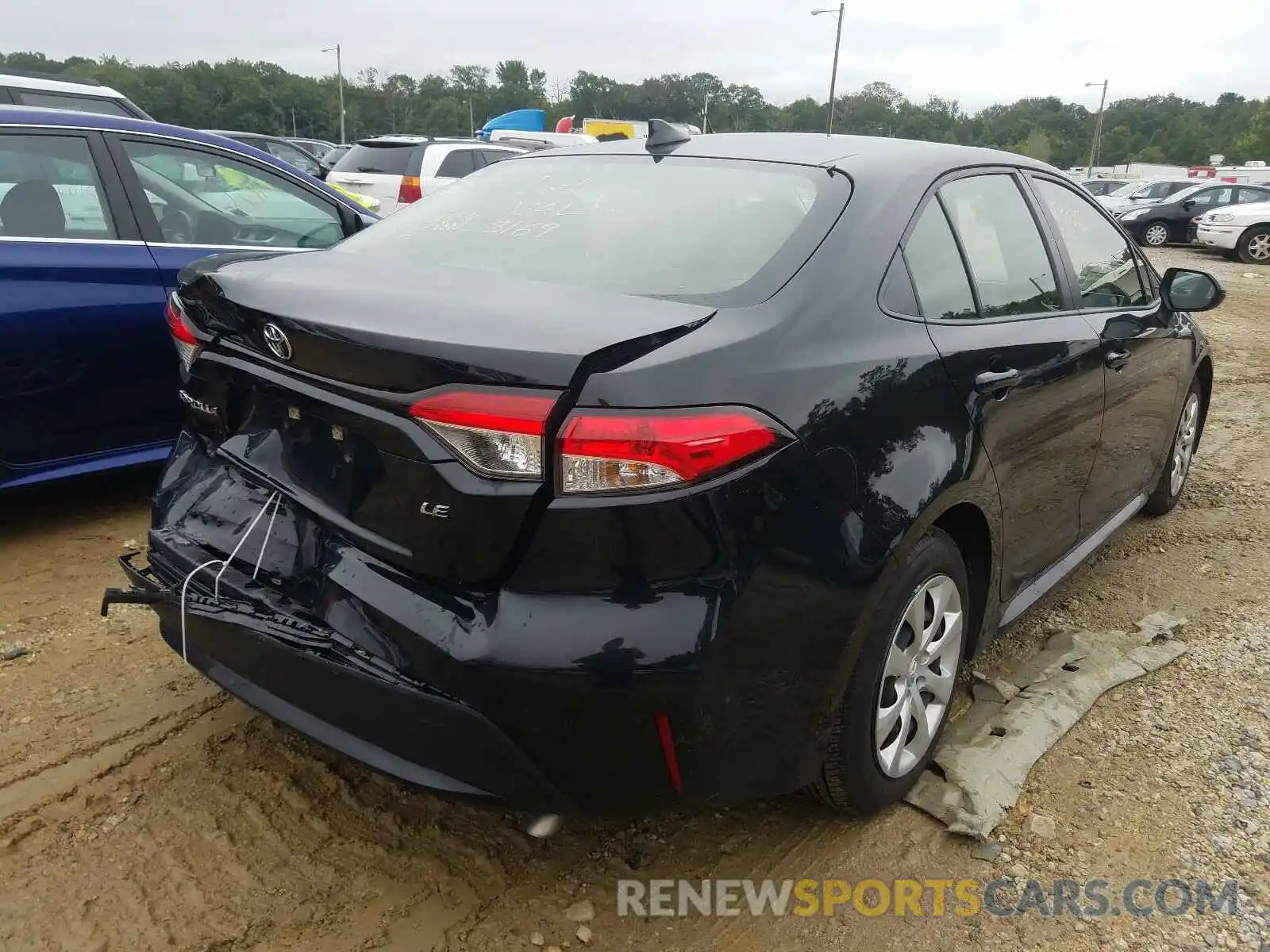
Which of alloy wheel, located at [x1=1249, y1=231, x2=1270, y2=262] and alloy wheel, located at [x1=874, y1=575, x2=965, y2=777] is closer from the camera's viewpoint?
alloy wheel, located at [x1=874, y1=575, x2=965, y2=777]

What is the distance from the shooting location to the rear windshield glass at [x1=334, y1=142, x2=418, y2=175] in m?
11.3

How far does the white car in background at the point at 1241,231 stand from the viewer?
17797mm

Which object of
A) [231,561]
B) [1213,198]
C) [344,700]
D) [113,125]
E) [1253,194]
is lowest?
[344,700]

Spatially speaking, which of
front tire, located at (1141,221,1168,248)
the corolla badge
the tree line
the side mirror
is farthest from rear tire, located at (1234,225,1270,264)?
the tree line

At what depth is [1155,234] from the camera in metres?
21.2

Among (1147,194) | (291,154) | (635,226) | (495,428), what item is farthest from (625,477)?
(1147,194)

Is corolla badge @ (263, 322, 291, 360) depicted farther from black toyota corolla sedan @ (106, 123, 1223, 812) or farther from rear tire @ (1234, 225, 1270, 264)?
rear tire @ (1234, 225, 1270, 264)

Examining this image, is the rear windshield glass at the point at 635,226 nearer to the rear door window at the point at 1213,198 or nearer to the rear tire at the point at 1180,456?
the rear tire at the point at 1180,456

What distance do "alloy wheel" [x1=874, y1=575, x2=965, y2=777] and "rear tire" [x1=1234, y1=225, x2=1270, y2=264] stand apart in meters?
19.2

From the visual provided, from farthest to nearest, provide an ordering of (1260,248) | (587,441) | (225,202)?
1. (1260,248)
2. (225,202)
3. (587,441)

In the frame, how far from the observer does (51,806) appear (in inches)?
92.5

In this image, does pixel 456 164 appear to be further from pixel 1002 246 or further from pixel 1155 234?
pixel 1155 234

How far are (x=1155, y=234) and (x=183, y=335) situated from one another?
23120 mm

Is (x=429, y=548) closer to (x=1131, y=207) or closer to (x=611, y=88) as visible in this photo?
(x=1131, y=207)
